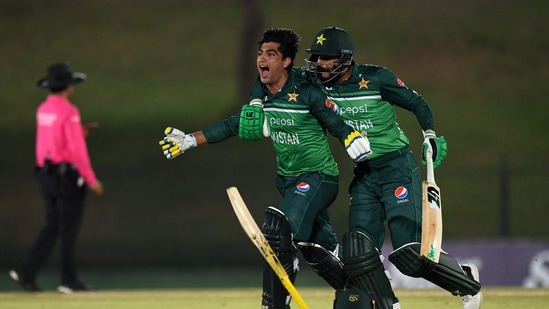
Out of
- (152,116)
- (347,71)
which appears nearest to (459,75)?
(152,116)

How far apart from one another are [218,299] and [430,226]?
3.15 metres

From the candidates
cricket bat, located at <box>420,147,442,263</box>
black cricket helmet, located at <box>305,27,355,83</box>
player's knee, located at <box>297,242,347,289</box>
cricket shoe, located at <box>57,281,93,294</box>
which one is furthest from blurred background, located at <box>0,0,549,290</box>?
cricket bat, located at <box>420,147,442,263</box>

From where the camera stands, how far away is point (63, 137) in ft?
35.2

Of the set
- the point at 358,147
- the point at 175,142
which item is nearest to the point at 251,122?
the point at 175,142

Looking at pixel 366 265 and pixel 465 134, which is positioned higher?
pixel 366 265

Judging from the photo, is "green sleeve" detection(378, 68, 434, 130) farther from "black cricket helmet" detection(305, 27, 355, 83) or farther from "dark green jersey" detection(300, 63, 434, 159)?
"black cricket helmet" detection(305, 27, 355, 83)

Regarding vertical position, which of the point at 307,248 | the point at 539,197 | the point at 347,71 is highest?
the point at 347,71

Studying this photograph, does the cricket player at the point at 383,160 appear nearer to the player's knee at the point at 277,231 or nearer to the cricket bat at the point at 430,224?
the cricket bat at the point at 430,224

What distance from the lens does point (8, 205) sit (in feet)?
47.1

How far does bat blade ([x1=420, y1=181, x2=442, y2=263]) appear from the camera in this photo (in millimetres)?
7012

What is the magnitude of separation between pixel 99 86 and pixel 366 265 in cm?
1050

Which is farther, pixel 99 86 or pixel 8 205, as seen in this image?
pixel 99 86

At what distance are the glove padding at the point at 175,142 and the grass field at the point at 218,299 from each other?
6.34 ft

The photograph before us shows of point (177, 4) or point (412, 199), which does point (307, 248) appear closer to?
point (412, 199)
